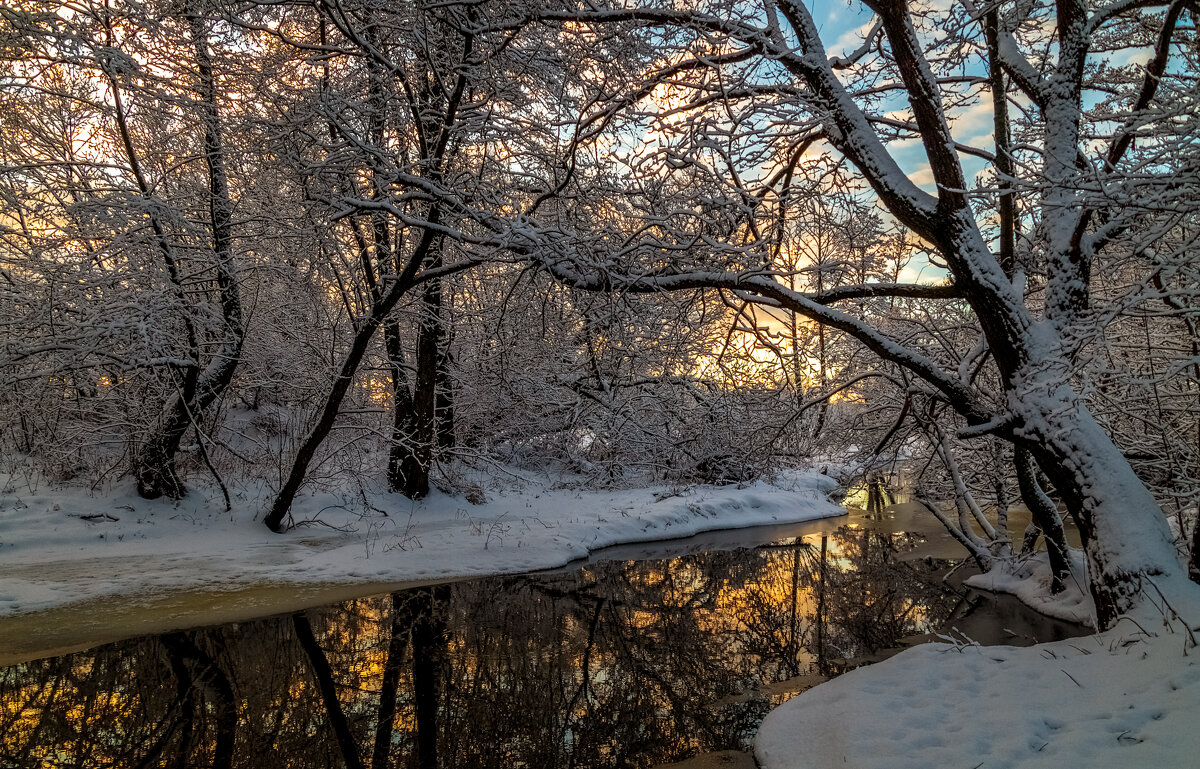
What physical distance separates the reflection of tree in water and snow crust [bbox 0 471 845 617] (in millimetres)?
1429

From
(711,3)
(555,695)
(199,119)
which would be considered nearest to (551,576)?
(555,695)

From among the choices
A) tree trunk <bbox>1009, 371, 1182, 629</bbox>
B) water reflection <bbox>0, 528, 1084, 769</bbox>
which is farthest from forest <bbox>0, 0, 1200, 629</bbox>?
water reflection <bbox>0, 528, 1084, 769</bbox>

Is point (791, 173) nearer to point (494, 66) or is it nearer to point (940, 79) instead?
point (940, 79)


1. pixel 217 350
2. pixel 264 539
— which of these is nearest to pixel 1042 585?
pixel 264 539

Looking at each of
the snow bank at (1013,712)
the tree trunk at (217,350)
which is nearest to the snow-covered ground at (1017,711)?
the snow bank at (1013,712)

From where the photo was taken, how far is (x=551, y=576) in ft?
35.4

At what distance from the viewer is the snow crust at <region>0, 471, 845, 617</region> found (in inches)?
344

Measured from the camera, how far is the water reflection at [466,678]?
493 cm

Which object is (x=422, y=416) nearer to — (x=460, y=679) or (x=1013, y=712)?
(x=460, y=679)

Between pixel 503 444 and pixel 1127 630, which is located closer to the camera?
pixel 1127 630

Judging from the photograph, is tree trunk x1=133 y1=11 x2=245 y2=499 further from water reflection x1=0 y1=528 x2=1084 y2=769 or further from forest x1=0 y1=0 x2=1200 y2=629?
water reflection x1=0 y1=528 x2=1084 y2=769

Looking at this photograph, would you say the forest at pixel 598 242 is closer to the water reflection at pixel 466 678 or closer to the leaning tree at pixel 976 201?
the leaning tree at pixel 976 201

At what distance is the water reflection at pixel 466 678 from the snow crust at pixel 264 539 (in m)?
1.41

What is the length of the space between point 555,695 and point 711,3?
7.05 metres
